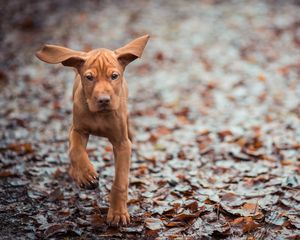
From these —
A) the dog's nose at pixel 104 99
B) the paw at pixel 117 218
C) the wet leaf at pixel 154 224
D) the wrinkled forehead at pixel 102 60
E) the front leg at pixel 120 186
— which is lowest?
the wet leaf at pixel 154 224

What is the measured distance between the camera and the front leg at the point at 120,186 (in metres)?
3.99

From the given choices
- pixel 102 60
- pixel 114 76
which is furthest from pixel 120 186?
pixel 102 60

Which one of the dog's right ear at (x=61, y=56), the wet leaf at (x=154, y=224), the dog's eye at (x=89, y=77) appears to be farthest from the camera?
the wet leaf at (x=154, y=224)

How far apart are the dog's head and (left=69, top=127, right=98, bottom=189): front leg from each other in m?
0.46

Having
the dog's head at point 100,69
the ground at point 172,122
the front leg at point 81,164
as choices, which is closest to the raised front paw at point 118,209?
the ground at point 172,122

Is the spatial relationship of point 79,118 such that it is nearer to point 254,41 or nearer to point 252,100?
point 252,100

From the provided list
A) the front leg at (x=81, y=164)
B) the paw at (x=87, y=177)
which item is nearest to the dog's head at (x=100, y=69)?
the front leg at (x=81, y=164)

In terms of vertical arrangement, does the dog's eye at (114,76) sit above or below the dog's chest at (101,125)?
above

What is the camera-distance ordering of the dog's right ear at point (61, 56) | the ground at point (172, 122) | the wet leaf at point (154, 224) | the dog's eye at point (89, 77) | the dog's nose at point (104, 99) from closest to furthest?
the dog's nose at point (104, 99)
the dog's eye at point (89, 77)
the dog's right ear at point (61, 56)
the wet leaf at point (154, 224)
the ground at point (172, 122)

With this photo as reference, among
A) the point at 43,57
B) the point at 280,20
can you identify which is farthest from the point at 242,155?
the point at 280,20

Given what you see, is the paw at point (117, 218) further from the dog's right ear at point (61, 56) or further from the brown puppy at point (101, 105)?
the dog's right ear at point (61, 56)

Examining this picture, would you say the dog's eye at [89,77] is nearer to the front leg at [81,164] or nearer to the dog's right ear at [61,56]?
the dog's right ear at [61,56]

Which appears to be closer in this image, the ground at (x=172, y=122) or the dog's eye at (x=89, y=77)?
the dog's eye at (x=89, y=77)

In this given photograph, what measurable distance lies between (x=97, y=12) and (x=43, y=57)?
988 centimetres
